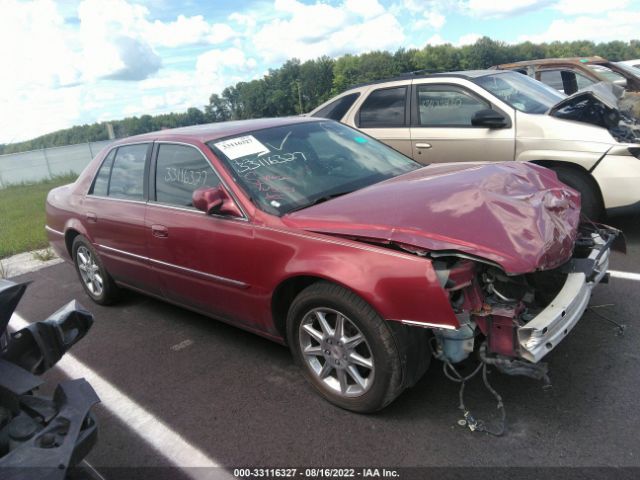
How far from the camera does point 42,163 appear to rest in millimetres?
22266

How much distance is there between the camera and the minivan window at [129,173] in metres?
4.23

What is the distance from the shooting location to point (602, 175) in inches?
192

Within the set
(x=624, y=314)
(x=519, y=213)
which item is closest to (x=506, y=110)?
(x=624, y=314)

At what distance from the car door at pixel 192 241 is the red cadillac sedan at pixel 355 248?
0.01 m

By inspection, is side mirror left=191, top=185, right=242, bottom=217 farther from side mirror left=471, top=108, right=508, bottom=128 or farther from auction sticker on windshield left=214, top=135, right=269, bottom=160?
side mirror left=471, top=108, right=508, bottom=128

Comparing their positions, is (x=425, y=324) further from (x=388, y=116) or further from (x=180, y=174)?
(x=388, y=116)

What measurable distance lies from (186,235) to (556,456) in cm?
259

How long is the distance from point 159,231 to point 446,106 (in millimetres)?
3773

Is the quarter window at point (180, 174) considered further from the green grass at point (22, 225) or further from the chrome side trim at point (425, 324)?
the green grass at point (22, 225)

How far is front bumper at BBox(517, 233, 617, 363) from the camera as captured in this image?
238cm

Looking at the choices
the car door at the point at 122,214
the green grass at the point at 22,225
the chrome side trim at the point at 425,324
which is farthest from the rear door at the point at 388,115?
the green grass at the point at 22,225

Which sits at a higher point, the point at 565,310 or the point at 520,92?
the point at 520,92

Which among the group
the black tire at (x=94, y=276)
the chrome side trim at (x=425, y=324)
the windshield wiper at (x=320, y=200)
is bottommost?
the black tire at (x=94, y=276)

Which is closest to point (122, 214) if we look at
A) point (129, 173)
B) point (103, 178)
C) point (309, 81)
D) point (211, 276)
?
point (129, 173)
